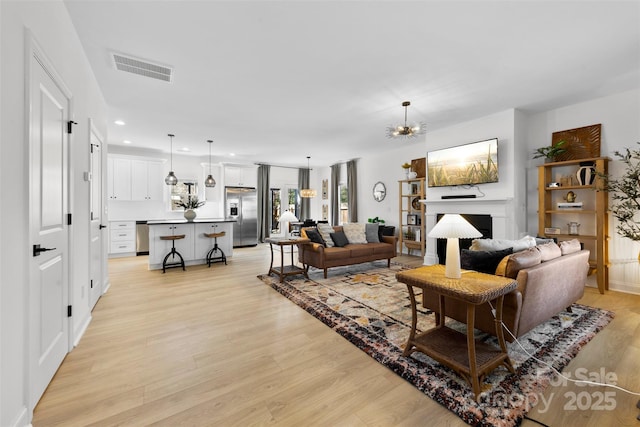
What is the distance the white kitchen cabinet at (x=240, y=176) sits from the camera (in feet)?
27.4

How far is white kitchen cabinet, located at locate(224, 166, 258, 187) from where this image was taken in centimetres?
A: 834

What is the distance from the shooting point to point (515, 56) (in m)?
2.85

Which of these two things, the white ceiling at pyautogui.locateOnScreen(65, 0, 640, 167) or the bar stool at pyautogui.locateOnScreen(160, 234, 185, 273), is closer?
the white ceiling at pyautogui.locateOnScreen(65, 0, 640, 167)

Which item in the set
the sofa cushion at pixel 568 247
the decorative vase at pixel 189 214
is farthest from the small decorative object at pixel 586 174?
the decorative vase at pixel 189 214

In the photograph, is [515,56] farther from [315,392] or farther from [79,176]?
[79,176]

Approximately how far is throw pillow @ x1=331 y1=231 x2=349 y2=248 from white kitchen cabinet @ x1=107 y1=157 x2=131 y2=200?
18.3ft

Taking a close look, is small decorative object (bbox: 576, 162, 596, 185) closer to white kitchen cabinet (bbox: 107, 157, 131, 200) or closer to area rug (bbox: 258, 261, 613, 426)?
area rug (bbox: 258, 261, 613, 426)

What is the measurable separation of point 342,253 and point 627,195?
3.97 metres

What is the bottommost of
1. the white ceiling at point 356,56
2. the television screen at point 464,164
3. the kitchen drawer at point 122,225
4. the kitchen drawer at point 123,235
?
the kitchen drawer at point 123,235

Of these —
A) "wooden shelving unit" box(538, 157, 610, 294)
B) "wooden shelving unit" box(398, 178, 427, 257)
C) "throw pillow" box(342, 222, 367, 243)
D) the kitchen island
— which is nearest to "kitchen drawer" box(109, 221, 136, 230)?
the kitchen island

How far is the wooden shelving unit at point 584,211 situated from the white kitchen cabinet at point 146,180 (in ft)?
27.9

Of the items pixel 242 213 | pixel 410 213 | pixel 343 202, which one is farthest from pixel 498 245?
pixel 242 213

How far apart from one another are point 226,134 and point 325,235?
310cm

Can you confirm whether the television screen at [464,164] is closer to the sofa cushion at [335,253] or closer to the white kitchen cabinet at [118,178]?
the sofa cushion at [335,253]
